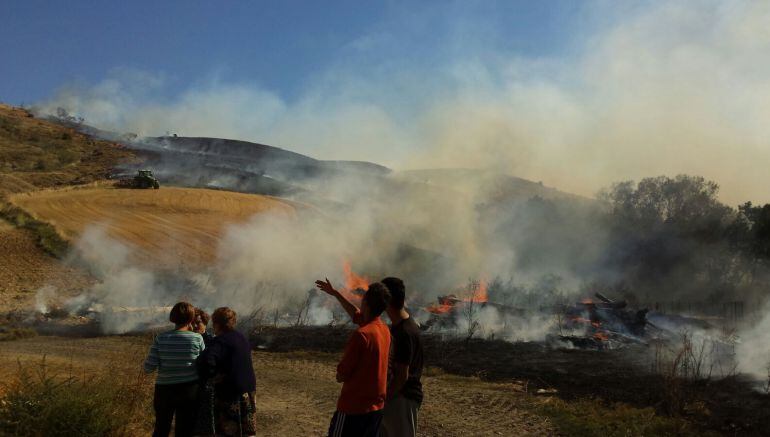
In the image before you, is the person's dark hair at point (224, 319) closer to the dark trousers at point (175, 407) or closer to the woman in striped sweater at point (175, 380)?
the woman in striped sweater at point (175, 380)

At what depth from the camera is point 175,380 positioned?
5.29 metres

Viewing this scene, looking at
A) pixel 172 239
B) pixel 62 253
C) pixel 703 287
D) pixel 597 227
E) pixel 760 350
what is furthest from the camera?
pixel 597 227

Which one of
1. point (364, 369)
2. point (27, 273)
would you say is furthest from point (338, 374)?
point (27, 273)

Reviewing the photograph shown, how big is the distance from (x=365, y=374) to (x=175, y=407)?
223cm

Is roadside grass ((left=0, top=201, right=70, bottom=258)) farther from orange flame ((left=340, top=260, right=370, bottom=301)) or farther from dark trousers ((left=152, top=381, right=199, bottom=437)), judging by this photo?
dark trousers ((left=152, top=381, right=199, bottom=437))

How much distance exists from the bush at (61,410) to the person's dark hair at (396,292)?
399 cm

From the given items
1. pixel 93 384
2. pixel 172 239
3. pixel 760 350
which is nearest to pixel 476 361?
pixel 760 350

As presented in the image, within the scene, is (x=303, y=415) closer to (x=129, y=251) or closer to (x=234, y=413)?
(x=234, y=413)

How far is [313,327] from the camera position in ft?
74.1

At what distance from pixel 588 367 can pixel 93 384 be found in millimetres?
12588

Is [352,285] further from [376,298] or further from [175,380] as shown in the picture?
[376,298]

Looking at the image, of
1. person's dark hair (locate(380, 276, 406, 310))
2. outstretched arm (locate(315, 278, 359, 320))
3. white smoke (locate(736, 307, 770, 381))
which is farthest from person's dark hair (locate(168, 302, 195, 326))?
white smoke (locate(736, 307, 770, 381))

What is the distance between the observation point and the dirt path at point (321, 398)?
8.70m

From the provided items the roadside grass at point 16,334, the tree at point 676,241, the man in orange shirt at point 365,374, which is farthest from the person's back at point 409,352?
the tree at point 676,241
